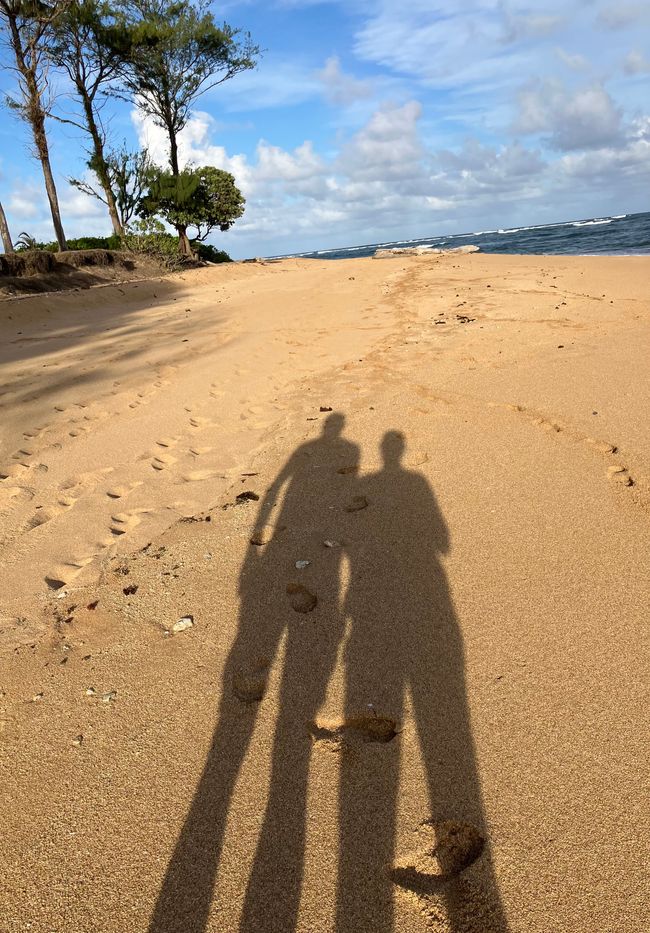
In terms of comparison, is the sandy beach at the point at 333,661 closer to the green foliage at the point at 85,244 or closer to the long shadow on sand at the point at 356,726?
the long shadow on sand at the point at 356,726

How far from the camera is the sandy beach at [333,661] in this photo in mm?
1439

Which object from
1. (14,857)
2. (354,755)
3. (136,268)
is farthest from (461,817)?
(136,268)

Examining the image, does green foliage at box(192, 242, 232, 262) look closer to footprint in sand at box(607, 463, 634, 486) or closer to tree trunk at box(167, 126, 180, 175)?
tree trunk at box(167, 126, 180, 175)

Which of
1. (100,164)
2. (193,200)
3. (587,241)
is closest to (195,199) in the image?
(193,200)

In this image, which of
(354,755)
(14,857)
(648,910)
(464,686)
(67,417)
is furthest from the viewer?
(67,417)

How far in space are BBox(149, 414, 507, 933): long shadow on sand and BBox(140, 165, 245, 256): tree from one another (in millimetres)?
21555

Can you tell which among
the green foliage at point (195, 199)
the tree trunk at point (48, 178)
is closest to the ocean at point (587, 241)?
the green foliage at point (195, 199)

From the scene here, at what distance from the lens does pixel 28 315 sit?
984cm

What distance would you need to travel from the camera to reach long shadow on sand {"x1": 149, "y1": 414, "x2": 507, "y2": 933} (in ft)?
4.62

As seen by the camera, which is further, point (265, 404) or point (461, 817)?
point (265, 404)

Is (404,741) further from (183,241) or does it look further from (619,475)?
(183,241)

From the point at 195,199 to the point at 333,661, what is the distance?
23934mm

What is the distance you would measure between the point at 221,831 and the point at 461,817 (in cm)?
65

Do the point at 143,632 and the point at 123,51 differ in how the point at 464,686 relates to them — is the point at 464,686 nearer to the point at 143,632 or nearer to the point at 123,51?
the point at 143,632
